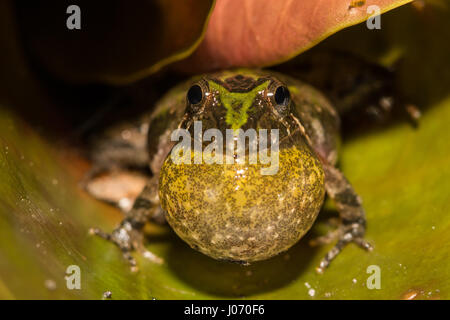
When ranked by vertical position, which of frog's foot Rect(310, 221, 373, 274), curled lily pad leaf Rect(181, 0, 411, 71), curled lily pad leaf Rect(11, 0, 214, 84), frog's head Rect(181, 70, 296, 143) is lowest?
frog's foot Rect(310, 221, 373, 274)

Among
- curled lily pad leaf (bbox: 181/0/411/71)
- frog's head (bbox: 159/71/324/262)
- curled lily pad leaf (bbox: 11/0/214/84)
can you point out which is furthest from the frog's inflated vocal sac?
curled lily pad leaf (bbox: 11/0/214/84)

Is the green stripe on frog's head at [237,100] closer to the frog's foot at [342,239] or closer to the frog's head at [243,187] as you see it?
the frog's head at [243,187]

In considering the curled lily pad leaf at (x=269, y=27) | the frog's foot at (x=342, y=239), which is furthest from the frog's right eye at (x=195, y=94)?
the frog's foot at (x=342, y=239)

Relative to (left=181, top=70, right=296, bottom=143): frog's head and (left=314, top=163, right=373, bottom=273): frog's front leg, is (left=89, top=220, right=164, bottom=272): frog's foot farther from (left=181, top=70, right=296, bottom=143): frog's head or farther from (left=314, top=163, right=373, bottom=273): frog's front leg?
(left=314, top=163, right=373, bottom=273): frog's front leg

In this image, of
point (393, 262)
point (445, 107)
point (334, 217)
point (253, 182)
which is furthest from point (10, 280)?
point (445, 107)

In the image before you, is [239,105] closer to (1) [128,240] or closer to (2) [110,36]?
(1) [128,240]

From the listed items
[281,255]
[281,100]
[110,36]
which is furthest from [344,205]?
[110,36]
